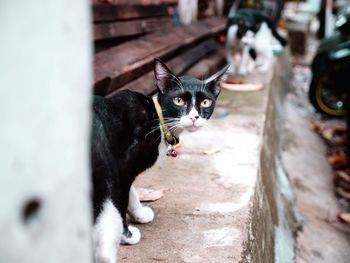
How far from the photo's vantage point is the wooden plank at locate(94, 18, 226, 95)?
11.2 ft

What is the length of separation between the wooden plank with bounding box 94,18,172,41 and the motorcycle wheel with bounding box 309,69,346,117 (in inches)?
84.9

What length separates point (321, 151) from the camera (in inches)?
234

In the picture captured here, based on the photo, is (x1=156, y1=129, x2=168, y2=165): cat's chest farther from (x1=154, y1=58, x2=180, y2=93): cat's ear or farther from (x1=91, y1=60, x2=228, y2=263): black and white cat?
(x1=154, y1=58, x2=180, y2=93): cat's ear

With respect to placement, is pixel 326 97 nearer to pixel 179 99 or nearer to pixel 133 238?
pixel 179 99

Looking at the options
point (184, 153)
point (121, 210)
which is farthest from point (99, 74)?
point (121, 210)

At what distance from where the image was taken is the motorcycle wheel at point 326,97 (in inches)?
251

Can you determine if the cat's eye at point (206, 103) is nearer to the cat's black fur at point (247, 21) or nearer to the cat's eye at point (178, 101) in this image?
the cat's eye at point (178, 101)

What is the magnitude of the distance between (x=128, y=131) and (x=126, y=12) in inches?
116

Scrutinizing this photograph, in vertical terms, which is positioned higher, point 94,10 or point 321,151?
point 94,10

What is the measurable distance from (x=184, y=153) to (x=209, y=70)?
2.31m

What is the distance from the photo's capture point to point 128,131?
2.09 m

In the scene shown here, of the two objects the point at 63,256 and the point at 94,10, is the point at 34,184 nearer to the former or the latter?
the point at 63,256

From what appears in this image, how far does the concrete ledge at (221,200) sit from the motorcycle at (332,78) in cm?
202

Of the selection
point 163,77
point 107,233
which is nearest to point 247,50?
point 163,77
